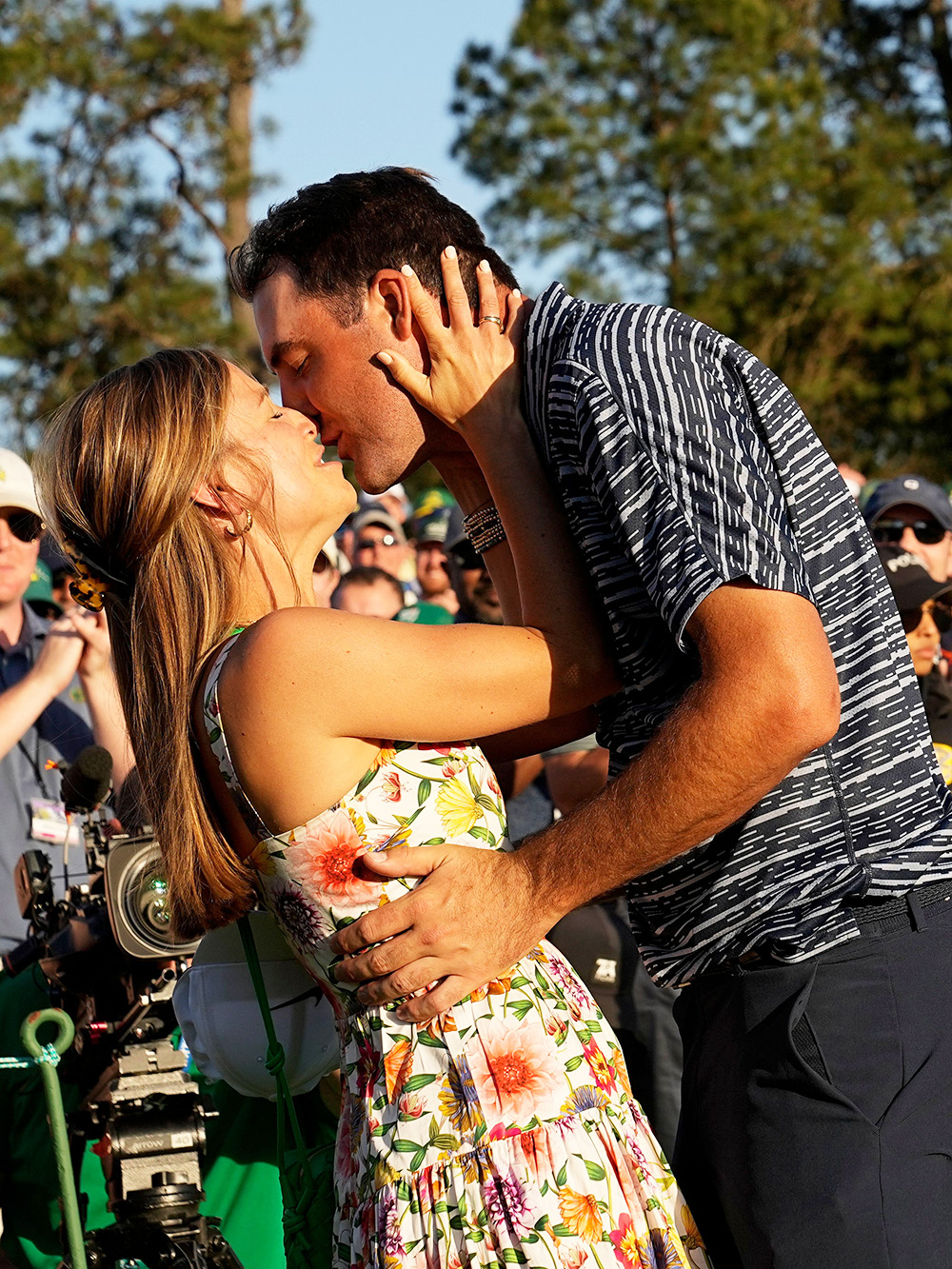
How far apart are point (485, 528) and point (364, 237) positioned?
547mm

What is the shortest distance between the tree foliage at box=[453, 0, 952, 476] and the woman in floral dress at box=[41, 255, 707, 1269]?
1522 centimetres

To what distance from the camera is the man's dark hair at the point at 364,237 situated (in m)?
2.44

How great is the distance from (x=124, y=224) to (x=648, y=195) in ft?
21.3

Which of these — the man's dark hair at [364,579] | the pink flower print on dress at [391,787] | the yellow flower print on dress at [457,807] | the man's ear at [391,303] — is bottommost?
the yellow flower print on dress at [457,807]

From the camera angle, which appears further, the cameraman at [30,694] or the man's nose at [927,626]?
the man's nose at [927,626]

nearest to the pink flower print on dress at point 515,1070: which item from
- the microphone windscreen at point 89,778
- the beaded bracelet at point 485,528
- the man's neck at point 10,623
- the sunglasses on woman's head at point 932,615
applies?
the beaded bracelet at point 485,528

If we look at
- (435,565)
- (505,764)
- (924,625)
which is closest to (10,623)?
(505,764)

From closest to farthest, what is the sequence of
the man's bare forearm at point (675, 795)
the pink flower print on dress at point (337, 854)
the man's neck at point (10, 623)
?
the man's bare forearm at point (675, 795)
the pink flower print on dress at point (337, 854)
the man's neck at point (10, 623)

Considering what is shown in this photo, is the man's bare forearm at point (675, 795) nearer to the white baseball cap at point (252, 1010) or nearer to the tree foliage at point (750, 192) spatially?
the white baseball cap at point (252, 1010)

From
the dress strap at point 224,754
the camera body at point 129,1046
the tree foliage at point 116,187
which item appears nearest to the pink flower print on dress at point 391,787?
the dress strap at point 224,754

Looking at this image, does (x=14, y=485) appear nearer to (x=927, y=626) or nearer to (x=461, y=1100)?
(x=927, y=626)

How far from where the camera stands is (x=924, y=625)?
482cm

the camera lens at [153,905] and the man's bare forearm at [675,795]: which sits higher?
the camera lens at [153,905]

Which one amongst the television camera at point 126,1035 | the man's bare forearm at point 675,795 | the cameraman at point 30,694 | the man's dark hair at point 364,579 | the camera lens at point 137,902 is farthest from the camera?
the man's dark hair at point 364,579
